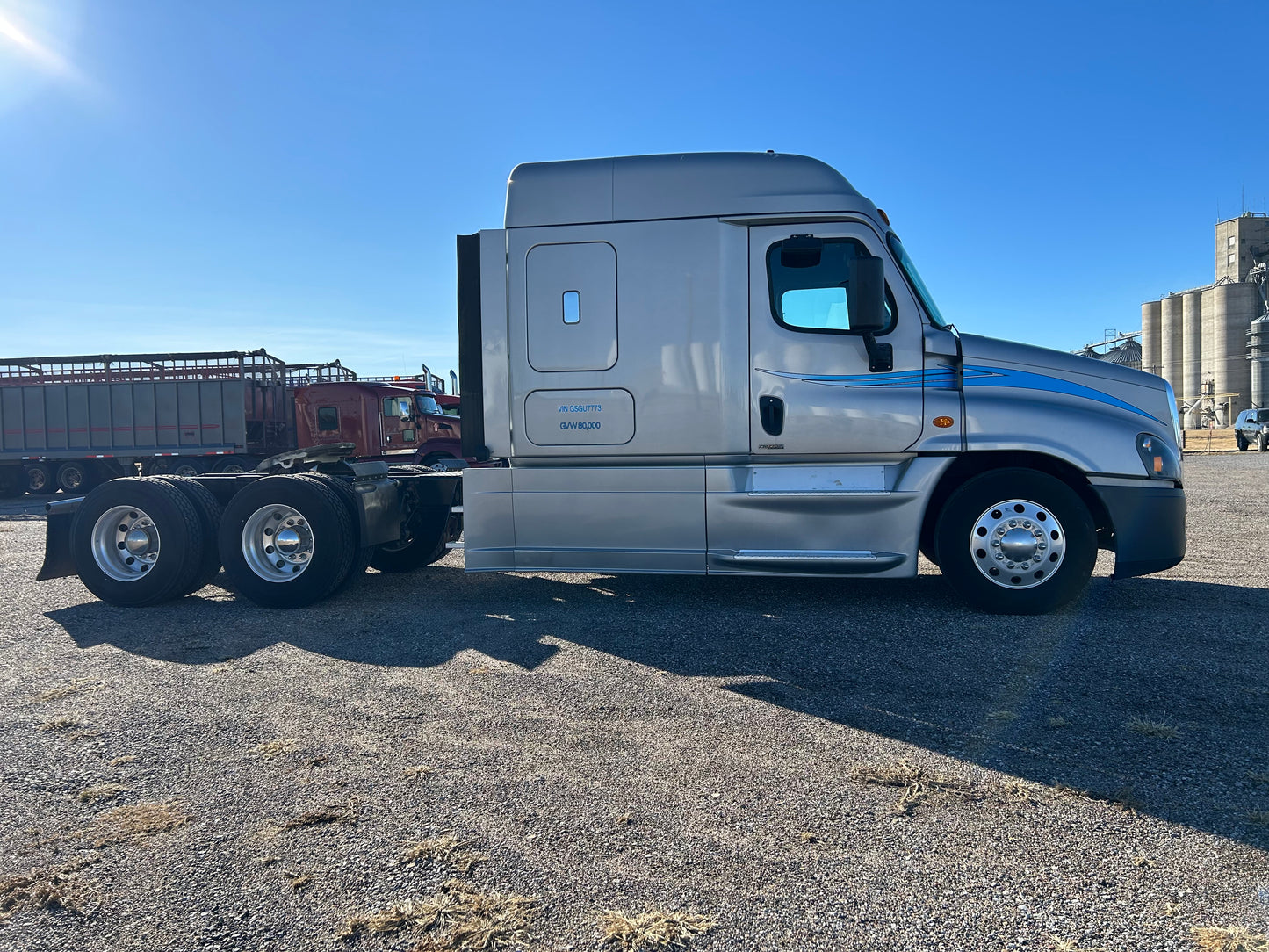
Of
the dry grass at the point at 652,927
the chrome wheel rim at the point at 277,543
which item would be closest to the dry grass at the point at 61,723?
the chrome wheel rim at the point at 277,543

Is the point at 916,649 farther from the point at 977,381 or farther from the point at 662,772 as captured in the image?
the point at 662,772

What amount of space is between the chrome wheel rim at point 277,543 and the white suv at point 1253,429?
118 ft

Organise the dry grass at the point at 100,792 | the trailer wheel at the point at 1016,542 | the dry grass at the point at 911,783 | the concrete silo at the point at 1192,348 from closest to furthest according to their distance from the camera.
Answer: the dry grass at the point at 911,783
the dry grass at the point at 100,792
the trailer wheel at the point at 1016,542
the concrete silo at the point at 1192,348

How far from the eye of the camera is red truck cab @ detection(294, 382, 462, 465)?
726 inches

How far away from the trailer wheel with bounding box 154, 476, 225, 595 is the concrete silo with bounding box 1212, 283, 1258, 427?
216 ft

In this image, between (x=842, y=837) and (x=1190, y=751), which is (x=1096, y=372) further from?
(x=842, y=837)

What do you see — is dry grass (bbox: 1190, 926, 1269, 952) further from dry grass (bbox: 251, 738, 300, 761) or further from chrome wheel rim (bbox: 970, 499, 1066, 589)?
chrome wheel rim (bbox: 970, 499, 1066, 589)

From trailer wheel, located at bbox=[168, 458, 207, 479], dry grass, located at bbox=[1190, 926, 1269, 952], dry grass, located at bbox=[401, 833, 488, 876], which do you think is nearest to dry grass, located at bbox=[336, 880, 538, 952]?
dry grass, located at bbox=[401, 833, 488, 876]

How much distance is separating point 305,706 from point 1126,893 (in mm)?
3403

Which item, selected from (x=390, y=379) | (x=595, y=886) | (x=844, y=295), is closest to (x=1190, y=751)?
(x=595, y=886)

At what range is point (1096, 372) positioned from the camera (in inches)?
217

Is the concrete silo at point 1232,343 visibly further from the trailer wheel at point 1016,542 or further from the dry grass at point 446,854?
the dry grass at point 446,854

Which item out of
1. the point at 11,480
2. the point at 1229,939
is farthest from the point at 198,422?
the point at 1229,939

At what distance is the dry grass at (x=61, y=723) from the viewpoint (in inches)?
145
